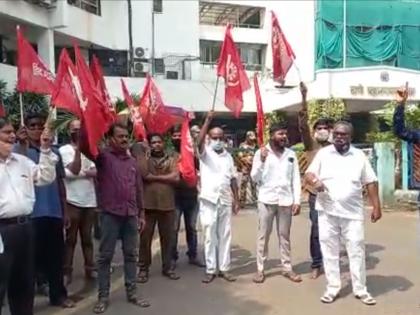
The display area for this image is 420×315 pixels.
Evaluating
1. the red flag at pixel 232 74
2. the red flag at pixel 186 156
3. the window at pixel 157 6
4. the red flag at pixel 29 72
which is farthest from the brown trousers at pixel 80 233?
the window at pixel 157 6

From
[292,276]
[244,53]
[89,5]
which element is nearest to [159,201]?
[292,276]

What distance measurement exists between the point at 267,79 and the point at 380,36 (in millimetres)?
7066

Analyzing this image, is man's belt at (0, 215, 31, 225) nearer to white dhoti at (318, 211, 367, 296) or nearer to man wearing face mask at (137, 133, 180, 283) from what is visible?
man wearing face mask at (137, 133, 180, 283)

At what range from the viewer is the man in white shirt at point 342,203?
5938 millimetres

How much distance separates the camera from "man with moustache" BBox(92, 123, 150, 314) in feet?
18.8

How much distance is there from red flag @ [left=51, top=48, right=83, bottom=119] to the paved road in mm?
1849

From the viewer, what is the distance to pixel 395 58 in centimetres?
3030

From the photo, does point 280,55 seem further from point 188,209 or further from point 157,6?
point 157,6

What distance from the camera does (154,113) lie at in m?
9.12

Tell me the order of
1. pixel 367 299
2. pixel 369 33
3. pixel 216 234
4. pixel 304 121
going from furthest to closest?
1. pixel 369 33
2. pixel 216 234
3. pixel 304 121
4. pixel 367 299

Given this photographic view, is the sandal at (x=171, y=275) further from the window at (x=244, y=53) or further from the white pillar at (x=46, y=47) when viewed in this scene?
the window at (x=244, y=53)

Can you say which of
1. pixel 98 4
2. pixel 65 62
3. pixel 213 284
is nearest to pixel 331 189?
pixel 213 284

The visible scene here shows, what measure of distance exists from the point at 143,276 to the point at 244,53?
2556 centimetres

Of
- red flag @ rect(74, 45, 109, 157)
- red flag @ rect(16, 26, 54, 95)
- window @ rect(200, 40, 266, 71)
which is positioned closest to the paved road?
red flag @ rect(74, 45, 109, 157)
